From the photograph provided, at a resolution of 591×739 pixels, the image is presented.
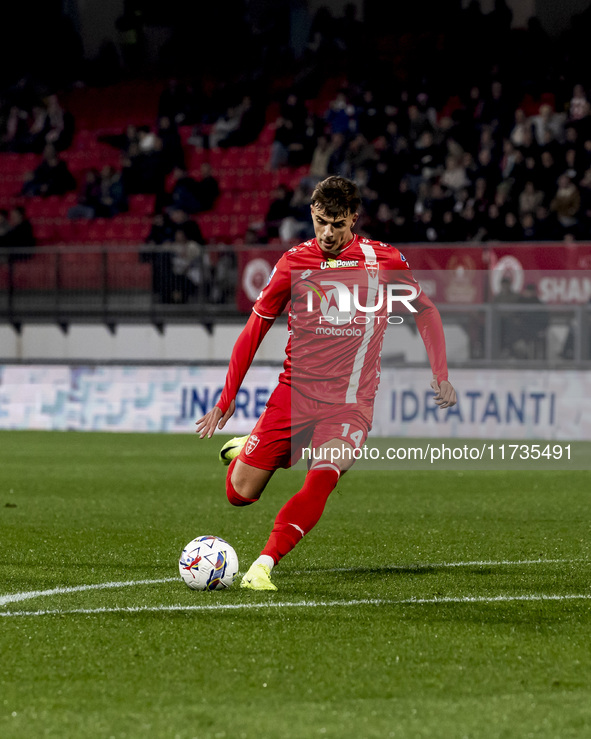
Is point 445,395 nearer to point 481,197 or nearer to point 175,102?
point 481,197

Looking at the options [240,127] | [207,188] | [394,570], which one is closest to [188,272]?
[207,188]

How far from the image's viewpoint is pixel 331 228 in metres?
5.95

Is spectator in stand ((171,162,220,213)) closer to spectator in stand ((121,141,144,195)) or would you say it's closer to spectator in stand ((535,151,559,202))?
spectator in stand ((121,141,144,195))

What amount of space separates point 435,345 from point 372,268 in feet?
1.66

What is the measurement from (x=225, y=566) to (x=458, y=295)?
31.8 ft

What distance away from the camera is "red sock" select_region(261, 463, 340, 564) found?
6.01 m

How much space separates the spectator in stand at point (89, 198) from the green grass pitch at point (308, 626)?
1386cm

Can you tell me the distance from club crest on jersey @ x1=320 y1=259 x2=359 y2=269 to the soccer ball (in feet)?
4.69

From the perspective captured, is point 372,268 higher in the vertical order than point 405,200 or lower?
lower

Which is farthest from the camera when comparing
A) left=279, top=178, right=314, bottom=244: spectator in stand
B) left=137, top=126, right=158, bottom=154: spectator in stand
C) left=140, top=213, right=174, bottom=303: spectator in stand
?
left=137, top=126, right=158, bottom=154: spectator in stand

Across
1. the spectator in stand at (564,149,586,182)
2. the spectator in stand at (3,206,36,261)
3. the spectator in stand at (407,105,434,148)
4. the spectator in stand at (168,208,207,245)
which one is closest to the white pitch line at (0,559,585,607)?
the spectator in stand at (564,149,586,182)

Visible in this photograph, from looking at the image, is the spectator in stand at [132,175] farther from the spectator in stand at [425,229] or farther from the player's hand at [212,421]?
the player's hand at [212,421]

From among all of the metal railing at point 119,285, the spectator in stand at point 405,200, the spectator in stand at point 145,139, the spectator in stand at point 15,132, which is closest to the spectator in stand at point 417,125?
the spectator in stand at point 405,200

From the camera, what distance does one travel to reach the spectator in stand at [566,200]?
57.3 feet
